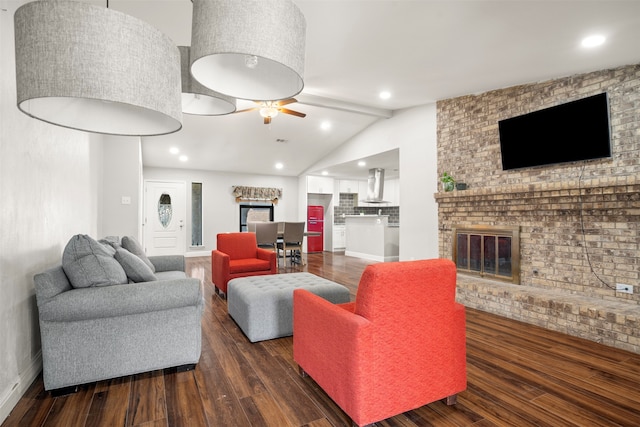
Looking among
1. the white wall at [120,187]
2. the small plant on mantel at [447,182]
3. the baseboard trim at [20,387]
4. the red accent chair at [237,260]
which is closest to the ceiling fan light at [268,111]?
the red accent chair at [237,260]

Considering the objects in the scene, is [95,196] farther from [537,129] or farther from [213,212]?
[537,129]

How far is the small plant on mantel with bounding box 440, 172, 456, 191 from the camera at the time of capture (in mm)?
4629

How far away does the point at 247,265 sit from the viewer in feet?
14.0

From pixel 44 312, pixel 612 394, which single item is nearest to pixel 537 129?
pixel 612 394

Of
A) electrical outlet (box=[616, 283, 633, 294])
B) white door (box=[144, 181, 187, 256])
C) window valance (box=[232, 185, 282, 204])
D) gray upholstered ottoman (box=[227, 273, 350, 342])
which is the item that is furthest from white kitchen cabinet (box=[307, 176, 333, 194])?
electrical outlet (box=[616, 283, 633, 294])

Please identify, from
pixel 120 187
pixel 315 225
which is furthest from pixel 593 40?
pixel 315 225

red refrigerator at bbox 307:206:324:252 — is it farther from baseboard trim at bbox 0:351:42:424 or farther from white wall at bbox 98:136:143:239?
baseboard trim at bbox 0:351:42:424

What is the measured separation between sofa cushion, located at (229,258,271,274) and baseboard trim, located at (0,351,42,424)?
2.16 m

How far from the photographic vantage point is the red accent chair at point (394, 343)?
1.52 meters

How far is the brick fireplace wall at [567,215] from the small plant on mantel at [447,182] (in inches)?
5.5

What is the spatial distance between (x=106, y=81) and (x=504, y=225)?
4.41 m

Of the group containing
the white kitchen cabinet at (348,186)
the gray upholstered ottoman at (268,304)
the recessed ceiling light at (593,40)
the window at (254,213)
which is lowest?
the gray upholstered ottoman at (268,304)

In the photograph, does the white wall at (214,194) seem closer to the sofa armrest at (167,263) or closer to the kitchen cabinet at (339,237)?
the kitchen cabinet at (339,237)

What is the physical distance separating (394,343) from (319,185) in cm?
801
